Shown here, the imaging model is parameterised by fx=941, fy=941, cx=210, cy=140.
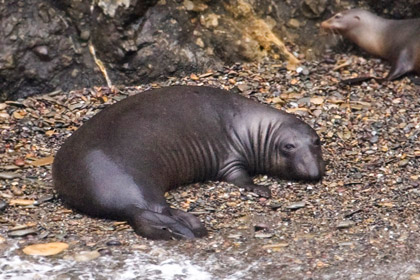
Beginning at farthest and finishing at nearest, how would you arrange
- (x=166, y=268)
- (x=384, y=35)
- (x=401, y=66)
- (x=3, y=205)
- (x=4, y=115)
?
(x=384, y=35) → (x=401, y=66) → (x=4, y=115) → (x=3, y=205) → (x=166, y=268)

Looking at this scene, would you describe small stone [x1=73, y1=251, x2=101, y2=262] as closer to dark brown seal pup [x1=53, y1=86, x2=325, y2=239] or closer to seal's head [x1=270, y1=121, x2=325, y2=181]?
dark brown seal pup [x1=53, y1=86, x2=325, y2=239]

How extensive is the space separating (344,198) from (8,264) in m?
2.33

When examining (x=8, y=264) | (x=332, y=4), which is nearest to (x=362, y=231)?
(x=8, y=264)

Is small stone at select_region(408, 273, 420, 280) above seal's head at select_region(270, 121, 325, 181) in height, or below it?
below

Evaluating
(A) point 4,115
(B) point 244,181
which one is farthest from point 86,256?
(A) point 4,115

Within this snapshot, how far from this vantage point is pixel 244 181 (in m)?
6.74

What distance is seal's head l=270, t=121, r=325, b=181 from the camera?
6801 mm

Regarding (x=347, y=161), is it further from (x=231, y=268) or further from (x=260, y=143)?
(x=231, y=268)

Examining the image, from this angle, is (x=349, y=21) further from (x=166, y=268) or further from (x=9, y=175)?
(x=166, y=268)

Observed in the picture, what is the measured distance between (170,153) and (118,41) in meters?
1.75

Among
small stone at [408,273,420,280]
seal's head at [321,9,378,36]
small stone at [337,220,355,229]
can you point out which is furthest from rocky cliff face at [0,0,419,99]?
small stone at [408,273,420,280]

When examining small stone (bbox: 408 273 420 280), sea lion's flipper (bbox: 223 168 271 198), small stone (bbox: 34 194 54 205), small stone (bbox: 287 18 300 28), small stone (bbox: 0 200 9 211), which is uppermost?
small stone (bbox: 287 18 300 28)

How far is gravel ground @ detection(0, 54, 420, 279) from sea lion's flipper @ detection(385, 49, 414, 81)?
147 mm

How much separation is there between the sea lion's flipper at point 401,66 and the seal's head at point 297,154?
168 cm
